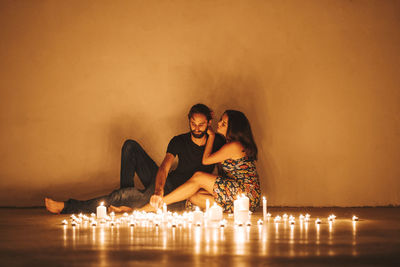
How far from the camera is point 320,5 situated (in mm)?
5711

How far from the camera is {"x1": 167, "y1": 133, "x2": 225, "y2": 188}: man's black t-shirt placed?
5.04 m

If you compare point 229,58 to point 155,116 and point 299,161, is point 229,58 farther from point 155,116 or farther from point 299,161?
point 299,161

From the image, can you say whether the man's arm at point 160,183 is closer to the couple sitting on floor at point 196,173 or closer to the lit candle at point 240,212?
the couple sitting on floor at point 196,173

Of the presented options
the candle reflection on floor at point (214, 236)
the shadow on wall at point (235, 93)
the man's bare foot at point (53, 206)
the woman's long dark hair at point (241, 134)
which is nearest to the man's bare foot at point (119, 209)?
the man's bare foot at point (53, 206)

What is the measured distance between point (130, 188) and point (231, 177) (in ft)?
3.34

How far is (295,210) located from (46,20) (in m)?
3.68

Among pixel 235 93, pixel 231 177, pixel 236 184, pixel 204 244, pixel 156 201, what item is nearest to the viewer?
pixel 204 244

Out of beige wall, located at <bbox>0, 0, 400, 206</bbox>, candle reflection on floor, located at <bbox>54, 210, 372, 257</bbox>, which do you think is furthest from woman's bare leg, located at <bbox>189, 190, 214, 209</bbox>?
beige wall, located at <bbox>0, 0, 400, 206</bbox>

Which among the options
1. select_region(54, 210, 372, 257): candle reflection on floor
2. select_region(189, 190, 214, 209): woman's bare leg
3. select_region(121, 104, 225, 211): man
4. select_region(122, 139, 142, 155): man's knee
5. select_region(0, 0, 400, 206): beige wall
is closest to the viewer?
select_region(54, 210, 372, 257): candle reflection on floor

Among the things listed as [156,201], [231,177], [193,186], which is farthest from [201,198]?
[156,201]

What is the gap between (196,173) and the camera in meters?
4.64

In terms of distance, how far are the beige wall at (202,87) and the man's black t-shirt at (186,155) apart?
65cm

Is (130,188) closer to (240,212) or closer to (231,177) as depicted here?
(231,177)

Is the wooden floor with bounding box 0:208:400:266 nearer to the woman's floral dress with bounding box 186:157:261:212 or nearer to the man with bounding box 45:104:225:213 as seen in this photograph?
the woman's floral dress with bounding box 186:157:261:212
